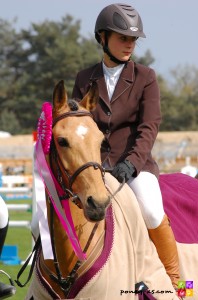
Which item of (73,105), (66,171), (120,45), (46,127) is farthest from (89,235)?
(120,45)

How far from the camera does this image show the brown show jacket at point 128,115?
19.1 feet

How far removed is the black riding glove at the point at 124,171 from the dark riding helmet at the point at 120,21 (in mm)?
942

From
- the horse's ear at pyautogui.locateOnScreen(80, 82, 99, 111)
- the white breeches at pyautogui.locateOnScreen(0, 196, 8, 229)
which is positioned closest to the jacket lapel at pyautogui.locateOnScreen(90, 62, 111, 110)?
the horse's ear at pyautogui.locateOnScreen(80, 82, 99, 111)

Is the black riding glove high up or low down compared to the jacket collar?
down

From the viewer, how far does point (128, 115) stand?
586 centimetres

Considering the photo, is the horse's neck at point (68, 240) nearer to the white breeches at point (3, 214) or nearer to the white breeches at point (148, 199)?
the white breeches at point (148, 199)

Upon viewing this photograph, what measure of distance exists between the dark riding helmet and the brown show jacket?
0.33 m

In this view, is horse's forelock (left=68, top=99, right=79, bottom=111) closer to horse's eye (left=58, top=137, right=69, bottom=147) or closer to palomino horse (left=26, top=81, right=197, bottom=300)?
palomino horse (left=26, top=81, right=197, bottom=300)

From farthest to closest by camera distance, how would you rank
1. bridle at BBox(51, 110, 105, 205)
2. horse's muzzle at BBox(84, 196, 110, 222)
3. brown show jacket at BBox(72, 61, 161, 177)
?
1. brown show jacket at BBox(72, 61, 161, 177)
2. bridle at BBox(51, 110, 105, 205)
3. horse's muzzle at BBox(84, 196, 110, 222)

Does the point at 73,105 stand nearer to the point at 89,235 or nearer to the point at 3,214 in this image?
the point at 89,235

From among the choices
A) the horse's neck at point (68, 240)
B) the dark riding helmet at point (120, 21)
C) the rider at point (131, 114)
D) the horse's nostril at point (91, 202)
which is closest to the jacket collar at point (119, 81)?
the rider at point (131, 114)

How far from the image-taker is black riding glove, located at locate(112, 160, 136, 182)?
5488 millimetres

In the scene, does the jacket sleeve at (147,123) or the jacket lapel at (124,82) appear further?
the jacket lapel at (124,82)

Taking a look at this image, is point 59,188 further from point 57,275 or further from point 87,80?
point 87,80
